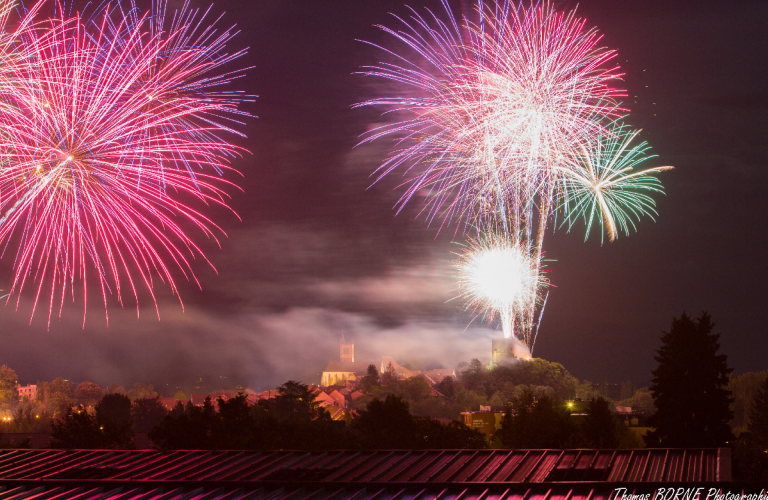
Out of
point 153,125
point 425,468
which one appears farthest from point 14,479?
point 153,125

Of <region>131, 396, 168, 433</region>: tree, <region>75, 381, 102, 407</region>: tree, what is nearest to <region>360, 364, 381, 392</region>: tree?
<region>131, 396, 168, 433</region>: tree

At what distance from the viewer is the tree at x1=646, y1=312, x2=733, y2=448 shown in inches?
1511

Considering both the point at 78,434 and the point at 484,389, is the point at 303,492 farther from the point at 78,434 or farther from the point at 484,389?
the point at 484,389

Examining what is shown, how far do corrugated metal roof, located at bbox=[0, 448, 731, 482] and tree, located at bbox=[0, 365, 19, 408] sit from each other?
129m

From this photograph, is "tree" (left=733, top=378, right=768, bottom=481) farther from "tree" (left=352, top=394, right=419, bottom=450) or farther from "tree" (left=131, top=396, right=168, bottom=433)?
"tree" (left=131, top=396, right=168, bottom=433)

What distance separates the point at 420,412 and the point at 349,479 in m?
99.2

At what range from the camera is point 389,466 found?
581 inches

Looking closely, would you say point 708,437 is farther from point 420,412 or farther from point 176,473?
point 420,412

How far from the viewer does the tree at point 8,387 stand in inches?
5038

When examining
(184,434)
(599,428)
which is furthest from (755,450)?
(184,434)

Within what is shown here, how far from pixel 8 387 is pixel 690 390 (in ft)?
453

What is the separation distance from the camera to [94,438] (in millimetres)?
46500

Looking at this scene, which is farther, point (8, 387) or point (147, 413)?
point (8, 387)

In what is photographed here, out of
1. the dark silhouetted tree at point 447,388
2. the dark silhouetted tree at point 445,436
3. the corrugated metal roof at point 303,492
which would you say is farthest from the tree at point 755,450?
the dark silhouetted tree at point 447,388
